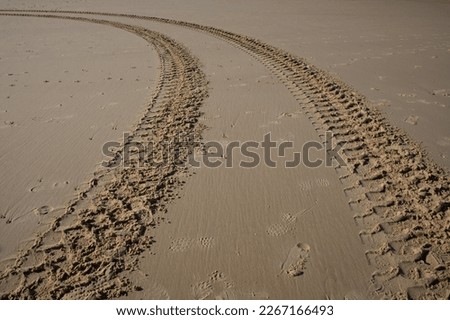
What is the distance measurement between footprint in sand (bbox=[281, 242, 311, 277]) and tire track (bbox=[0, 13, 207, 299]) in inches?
52.8

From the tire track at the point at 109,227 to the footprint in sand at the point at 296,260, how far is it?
1.34m

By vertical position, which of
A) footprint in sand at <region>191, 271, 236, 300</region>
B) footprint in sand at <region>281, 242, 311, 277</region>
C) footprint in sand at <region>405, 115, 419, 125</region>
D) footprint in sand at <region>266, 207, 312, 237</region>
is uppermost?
footprint in sand at <region>405, 115, 419, 125</region>

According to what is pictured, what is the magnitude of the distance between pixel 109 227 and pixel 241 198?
145cm

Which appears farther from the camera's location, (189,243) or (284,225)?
(284,225)

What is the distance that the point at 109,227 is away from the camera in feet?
10.8

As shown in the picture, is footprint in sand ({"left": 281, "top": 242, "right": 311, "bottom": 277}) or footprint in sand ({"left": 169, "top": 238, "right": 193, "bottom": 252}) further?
footprint in sand ({"left": 169, "top": 238, "right": 193, "bottom": 252})

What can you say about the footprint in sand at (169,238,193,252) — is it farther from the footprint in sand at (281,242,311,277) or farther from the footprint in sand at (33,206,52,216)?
the footprint in sand at (33,206,52,216)

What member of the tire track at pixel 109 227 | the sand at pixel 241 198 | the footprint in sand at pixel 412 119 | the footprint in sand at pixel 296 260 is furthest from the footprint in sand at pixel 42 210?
the footprint in sand at pixel 412 119

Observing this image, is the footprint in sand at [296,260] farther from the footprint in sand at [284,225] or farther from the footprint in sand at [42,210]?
the footprint in sand at [42,210]

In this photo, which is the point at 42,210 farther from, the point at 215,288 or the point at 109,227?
the point at 215,288

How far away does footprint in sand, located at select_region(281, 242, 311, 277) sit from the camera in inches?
112

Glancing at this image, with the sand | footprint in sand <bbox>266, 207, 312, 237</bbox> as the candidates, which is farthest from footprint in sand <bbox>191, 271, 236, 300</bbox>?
footprint in sand <bbox>266, 207, 312, 237</bbox>

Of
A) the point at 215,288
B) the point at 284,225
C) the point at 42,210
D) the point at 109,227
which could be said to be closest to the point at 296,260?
the point at 284,225
